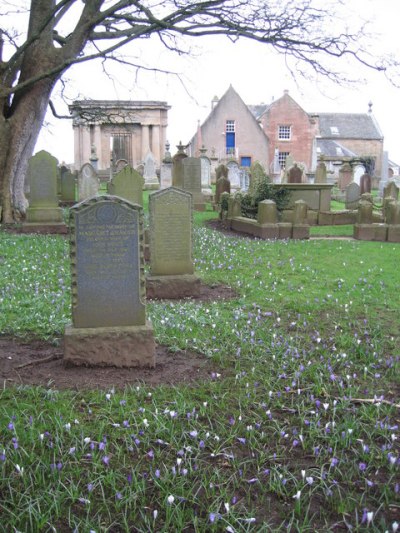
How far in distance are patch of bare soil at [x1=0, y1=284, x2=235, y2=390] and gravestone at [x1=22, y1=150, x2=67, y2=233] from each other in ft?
29.7

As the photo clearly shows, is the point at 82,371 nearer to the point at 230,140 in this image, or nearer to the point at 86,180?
the point at 86,180

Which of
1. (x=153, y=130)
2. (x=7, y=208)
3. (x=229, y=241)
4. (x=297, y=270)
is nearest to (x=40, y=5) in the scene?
(x=7, y=208)

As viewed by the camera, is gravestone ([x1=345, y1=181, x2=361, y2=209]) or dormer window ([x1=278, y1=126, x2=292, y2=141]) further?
dormer window ([x1=278, y1=126, x2=292, y2=141])

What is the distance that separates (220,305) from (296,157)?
45.3m

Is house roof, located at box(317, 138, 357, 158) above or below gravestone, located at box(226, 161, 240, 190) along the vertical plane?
above

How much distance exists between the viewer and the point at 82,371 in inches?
189

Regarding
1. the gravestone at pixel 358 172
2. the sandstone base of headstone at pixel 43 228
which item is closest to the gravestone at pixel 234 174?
the gravestone at pixel 358 172

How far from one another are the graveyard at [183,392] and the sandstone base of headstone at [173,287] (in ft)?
0.07

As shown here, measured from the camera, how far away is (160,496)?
2971 mm

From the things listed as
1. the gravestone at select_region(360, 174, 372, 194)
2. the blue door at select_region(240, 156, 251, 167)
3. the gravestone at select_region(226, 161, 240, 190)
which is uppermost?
the blue door at select_region(240, 156, 251, 167)

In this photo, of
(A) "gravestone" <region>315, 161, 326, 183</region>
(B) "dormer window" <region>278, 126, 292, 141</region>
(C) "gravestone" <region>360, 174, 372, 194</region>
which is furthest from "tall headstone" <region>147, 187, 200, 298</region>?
(B) "dormer window" <region>278, 126, 292, 141</region>

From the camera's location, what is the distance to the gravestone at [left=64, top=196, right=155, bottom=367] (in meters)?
4.82

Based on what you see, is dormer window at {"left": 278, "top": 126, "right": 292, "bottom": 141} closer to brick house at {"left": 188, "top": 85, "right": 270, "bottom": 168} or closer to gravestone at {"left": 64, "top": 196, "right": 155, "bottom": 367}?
brick house at {"left": 188, "top": 85, "right": 270, "bottom": 168}

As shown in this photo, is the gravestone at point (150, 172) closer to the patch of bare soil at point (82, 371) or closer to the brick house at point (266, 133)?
the brick house at point (266, 133)
